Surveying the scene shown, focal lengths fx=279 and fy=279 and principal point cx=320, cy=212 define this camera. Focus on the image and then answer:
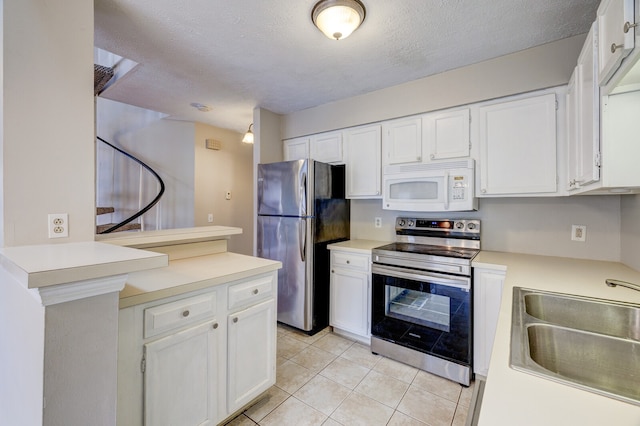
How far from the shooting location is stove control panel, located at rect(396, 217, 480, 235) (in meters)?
2.46

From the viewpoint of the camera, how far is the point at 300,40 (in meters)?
1.95

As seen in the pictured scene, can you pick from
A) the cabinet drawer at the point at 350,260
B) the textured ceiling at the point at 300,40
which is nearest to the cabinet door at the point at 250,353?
the cabinet drawer at the point at 350,260

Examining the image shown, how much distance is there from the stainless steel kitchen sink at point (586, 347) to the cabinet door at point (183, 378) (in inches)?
51.8

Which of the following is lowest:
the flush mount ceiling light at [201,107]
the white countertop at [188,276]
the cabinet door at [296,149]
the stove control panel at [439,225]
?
the white countertop at [188,276]

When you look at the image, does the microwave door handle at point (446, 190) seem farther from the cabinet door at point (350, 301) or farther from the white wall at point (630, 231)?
the white wall at point (630, 231)

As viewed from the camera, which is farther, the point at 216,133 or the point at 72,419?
the point at 216,133

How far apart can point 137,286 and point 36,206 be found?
64 cm

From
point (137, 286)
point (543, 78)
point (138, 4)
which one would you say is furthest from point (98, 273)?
point (543, 78)

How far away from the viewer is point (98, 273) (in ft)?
2.86

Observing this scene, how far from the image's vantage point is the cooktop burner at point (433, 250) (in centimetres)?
215

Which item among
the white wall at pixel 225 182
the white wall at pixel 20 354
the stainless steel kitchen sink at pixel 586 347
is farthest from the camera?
the white wall at pixel 225 182

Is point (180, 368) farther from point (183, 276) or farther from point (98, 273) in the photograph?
point (98, 273)

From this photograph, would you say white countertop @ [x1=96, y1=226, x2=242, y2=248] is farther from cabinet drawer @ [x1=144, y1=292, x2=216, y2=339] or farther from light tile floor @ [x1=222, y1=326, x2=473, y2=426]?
light tile floor @ [x1=222, y1=326, x2=473, y2=426]

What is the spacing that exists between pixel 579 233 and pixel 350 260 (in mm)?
1774
